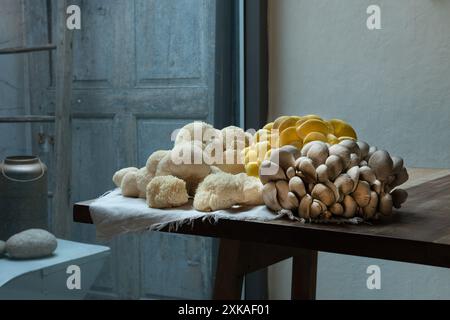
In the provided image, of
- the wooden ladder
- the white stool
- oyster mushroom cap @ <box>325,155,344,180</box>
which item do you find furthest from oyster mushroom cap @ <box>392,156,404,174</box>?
the wooden ladder

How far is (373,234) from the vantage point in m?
0.88

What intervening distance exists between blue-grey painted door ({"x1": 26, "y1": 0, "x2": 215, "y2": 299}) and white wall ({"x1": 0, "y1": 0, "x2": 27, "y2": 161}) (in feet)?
1.16

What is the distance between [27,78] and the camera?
75.6 inches

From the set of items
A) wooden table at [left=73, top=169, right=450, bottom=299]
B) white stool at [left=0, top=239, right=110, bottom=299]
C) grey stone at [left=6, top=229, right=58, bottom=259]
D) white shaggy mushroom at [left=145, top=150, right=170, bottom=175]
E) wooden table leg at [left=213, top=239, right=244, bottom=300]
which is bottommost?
white stool at [left=0, top=239, right=110, bottom=299]

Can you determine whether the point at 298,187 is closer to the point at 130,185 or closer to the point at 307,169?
the point at 307,169

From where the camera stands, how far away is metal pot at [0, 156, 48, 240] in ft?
5.91

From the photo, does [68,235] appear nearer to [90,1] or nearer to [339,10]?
[90,1]

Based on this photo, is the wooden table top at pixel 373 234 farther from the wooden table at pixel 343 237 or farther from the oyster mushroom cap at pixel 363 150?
the oyster mushroom cap at pixel 363 150

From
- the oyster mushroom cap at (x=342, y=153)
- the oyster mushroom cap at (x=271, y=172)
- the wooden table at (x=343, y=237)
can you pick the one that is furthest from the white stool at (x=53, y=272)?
the oyster mushroom cap at (x=342, y=153)

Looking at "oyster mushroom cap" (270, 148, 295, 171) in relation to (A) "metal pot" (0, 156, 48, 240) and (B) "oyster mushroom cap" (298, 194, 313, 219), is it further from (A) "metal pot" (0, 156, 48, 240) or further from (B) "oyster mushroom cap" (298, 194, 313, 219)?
(A) "metal pot" (0, 156, 48, 240)

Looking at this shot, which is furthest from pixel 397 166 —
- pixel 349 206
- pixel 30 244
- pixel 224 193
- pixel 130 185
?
pixel 30 244

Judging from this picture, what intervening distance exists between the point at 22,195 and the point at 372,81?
1.32m

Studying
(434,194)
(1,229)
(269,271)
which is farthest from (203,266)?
(434,194)

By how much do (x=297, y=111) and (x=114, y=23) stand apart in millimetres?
801
